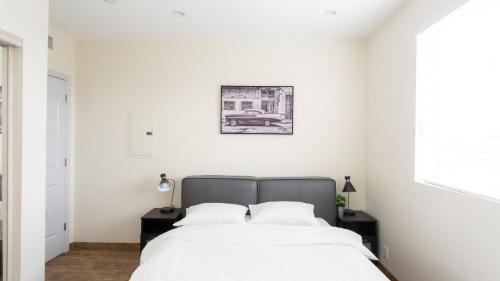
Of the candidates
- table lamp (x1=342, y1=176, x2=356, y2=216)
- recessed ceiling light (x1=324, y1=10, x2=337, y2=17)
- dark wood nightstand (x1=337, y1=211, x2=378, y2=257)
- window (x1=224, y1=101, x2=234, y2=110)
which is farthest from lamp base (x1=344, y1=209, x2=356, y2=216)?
recessed ceiling light (x1=324, y1=10, x2=337, y2=17)

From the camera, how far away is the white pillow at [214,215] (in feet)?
9.20

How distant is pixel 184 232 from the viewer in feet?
8.09

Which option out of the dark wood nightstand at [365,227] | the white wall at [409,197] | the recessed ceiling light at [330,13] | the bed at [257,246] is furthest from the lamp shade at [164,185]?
the recessed ceiling light at [330,13]

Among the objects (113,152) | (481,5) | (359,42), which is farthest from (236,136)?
(481,5)

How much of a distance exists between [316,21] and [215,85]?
1.35m

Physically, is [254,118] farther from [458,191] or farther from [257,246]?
[458,191]

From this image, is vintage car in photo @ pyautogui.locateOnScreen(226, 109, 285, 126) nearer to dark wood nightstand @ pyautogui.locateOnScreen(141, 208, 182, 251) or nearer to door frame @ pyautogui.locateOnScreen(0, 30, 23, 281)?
dark wood nightstand @ pyautogui.locateOnScreen(141, 208, 182, 251)

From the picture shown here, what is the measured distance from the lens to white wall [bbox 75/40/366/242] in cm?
350

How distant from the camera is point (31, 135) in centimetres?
223

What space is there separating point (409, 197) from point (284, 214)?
1124 millimetres

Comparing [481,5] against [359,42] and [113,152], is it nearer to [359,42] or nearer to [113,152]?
[359,42]

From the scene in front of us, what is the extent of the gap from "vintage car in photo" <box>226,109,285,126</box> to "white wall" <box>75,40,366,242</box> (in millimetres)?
172

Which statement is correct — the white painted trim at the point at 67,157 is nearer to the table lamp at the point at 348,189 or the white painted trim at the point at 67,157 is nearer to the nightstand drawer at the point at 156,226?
the nightstand drawer at the point at 156,226

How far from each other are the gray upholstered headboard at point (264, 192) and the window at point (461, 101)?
105 centimetres
